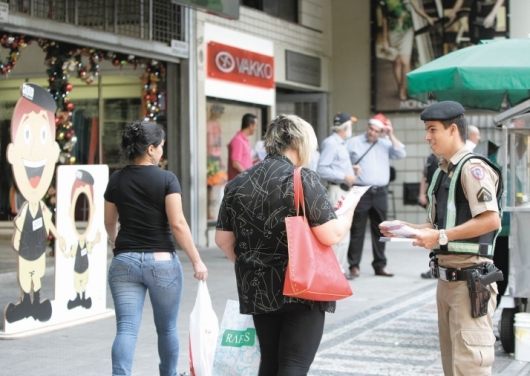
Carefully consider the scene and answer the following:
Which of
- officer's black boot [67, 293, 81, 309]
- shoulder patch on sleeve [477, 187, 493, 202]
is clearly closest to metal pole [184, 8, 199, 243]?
officer's black boot [67, 293, 81, 309]

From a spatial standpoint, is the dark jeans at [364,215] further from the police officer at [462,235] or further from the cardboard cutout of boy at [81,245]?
the police officer at [462,235]

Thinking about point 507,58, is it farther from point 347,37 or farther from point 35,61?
point 347,37

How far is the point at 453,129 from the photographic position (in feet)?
14.9

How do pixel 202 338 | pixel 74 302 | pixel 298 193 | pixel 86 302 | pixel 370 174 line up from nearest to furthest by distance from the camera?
pixel 298 193 < pixel 202 338 < pixel 74 302 < pixel 86 302 < pixel 370 174

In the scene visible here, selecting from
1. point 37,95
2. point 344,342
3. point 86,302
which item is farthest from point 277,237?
point 86,302

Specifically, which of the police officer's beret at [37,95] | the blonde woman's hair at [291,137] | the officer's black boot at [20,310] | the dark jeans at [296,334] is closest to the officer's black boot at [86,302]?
the officer's black boot at [20,310]

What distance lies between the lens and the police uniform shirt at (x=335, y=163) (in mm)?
10922

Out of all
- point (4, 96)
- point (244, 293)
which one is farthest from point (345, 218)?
point (4, 96)

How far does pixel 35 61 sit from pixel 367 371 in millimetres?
7509

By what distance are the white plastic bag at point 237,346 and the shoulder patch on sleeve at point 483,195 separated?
49.0 inches

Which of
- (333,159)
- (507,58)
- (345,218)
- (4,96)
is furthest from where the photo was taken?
(4,96)

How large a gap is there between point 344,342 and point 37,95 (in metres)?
3.20

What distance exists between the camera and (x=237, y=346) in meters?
4.64

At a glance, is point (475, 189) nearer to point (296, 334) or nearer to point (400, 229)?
point (400, 229)
